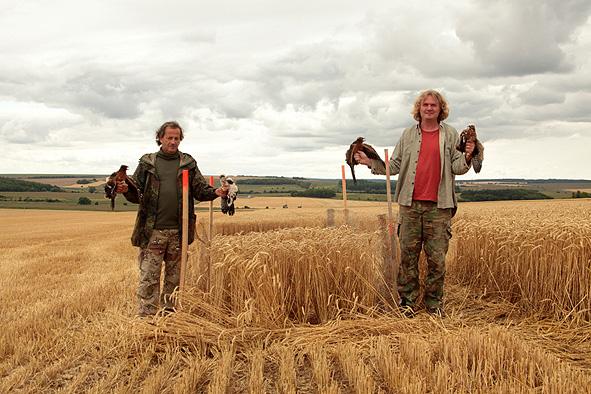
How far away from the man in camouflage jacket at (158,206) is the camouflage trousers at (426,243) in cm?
221

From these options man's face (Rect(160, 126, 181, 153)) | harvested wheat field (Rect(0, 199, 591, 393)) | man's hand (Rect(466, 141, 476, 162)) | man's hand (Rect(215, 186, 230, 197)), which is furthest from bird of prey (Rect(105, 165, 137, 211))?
man's hand (Rect(466, 141, 476, 162))

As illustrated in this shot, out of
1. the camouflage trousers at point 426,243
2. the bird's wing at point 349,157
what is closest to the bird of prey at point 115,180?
the bird's wing at point 349,157

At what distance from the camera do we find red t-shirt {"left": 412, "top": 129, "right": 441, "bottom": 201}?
237 inches

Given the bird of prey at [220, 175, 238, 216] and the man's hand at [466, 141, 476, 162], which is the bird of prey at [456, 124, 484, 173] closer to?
the man's hand at [466, 141, 476, 162]

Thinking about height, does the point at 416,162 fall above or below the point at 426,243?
above

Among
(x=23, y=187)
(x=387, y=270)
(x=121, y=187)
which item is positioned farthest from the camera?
(x=23, y=187)

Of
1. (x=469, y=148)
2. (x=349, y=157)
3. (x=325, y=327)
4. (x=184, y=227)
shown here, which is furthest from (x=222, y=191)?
(x=469, y=148)

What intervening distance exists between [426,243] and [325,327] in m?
1.59

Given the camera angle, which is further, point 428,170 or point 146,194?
point 428,170

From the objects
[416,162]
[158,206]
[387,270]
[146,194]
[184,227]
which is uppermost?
[416,162]

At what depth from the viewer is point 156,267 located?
6.08 meters

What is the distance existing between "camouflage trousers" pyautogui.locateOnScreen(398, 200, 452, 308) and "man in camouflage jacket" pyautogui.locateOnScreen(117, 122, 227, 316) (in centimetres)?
221

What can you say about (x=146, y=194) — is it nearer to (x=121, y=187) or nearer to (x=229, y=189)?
(x=121, y=187)

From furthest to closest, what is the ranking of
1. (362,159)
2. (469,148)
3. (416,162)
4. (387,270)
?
(387,270) → (362,159) → (416,162) → (469,148)
